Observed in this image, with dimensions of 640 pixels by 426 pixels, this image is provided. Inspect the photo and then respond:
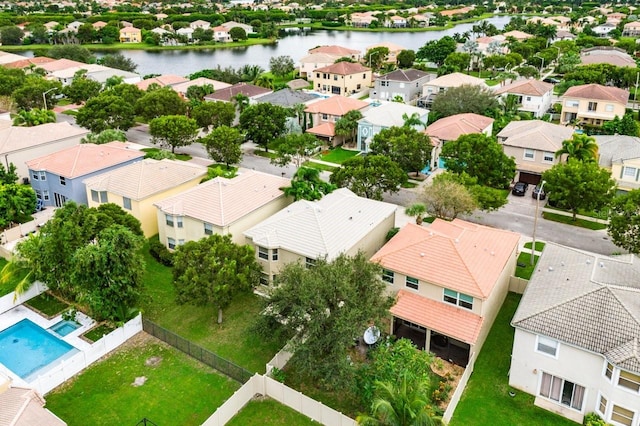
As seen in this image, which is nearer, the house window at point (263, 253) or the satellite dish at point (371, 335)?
the satellite dish at point (371, 335)

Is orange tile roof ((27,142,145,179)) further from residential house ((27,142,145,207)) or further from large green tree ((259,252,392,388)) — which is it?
large green tree ((259,252,392,388))

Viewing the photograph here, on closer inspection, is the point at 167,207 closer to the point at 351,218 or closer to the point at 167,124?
the point at 351,218

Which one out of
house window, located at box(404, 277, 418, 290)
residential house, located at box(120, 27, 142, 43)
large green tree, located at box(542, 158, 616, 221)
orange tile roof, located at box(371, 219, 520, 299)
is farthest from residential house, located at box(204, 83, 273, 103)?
residential house, located at box(120, 27, 142, 43)

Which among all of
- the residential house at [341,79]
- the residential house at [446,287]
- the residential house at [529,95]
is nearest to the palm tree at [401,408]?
the residential house at [446,287]

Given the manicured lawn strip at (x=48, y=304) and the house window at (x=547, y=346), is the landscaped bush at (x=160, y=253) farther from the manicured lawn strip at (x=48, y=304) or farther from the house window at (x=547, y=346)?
the house window at (x=547, y=346)

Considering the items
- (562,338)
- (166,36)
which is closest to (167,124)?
(562,338)

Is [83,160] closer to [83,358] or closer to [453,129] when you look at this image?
[83,358]

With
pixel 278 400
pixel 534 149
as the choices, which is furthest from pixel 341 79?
pixel 278 400
